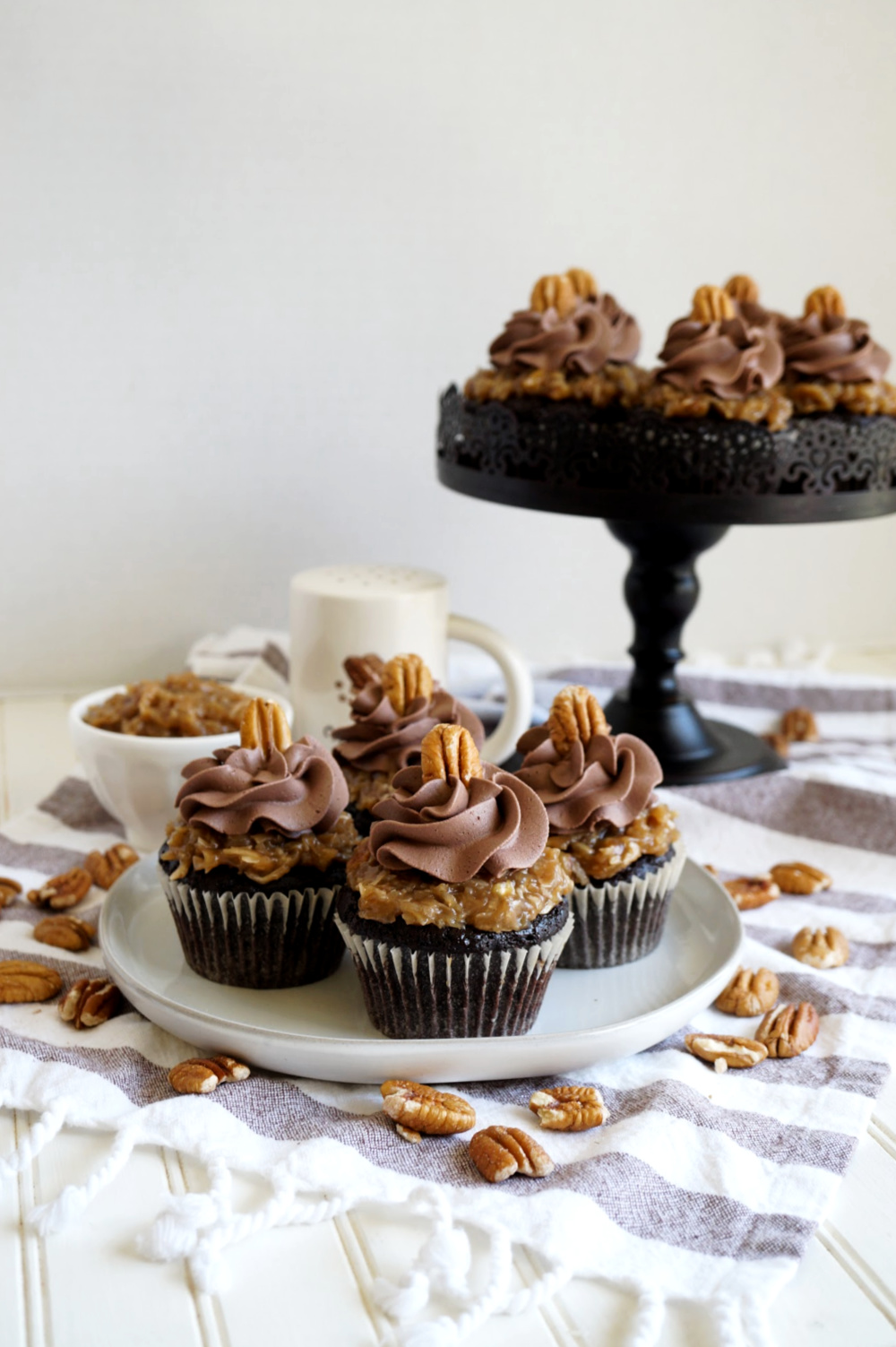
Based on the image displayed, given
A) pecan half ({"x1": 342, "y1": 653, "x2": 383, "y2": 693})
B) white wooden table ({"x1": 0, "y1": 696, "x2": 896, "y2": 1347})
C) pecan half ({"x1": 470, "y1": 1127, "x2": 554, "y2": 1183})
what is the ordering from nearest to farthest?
1. white wooden table ({"x1": 0, "y1": 696, "x2": 896, "y2": 1347})
2. pecan half ({"x1": 470, "y1": 1127, "x2": 554, "y2": 1183})
3. pecan half ({"x1": 342, "y1": 653, "x2": 383, "y2": 693})

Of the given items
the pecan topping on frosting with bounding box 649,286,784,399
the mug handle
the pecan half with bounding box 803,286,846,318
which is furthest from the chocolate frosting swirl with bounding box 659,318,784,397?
the mug handle

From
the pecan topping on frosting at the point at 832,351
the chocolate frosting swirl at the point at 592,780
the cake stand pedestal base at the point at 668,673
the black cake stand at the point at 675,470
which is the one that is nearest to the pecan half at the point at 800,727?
the cake stand pedestal base at the point at 668,673

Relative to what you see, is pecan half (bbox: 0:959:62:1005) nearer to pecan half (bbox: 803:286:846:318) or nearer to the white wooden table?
the white wooden table

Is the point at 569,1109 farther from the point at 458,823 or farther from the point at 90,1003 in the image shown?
the point at 90,1003

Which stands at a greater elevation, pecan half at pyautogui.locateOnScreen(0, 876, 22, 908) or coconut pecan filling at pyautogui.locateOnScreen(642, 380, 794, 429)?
coconut pecan filling at pyautogui.locateOnScreen(642, 380, 794, 429)

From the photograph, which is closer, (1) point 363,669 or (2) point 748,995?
(2) point 748,995

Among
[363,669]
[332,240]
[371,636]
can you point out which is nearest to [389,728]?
[363,669]

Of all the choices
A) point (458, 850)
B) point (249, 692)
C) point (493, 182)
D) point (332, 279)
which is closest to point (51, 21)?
point (332, 279)
